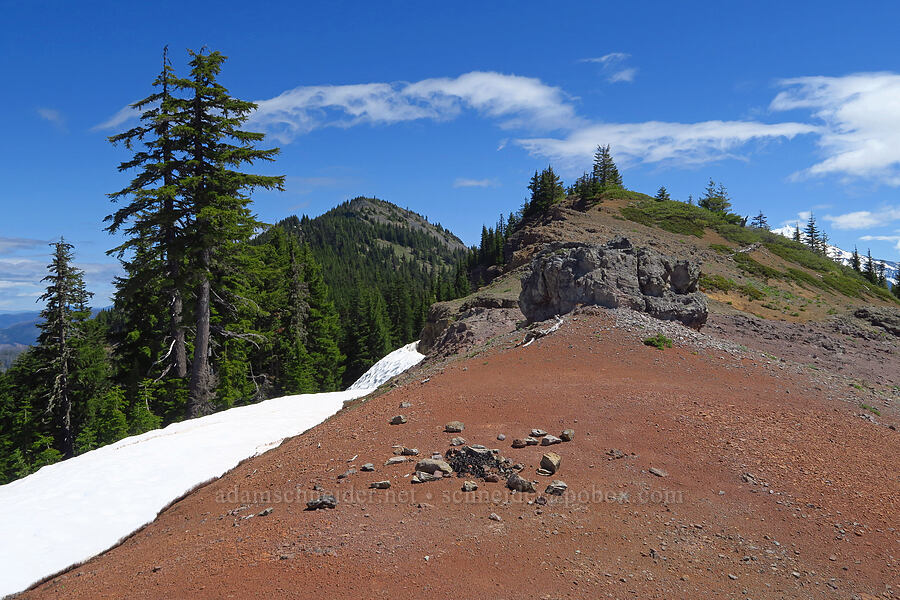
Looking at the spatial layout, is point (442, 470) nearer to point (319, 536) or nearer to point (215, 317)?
point (319, 536)

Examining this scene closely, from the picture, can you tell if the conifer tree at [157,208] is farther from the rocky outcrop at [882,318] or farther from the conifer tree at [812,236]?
the conifer tree at [812,236]

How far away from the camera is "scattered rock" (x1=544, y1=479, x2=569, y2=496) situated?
7.08 metres

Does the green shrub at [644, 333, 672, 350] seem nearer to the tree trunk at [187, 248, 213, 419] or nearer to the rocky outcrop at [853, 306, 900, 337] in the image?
the tree trunk at [187, 248, 213, 419]

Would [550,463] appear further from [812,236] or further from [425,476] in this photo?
[812,236]

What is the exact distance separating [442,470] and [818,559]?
5.07 metres

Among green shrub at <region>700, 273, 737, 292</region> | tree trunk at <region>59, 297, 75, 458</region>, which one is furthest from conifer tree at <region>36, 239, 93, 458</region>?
green shrub at <region>700, 273, 737, 292</region>

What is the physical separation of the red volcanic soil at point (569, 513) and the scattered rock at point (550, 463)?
0.14 m

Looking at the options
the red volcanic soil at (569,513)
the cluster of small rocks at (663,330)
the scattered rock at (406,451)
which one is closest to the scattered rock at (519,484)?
the red volcanic soil at (569,513)

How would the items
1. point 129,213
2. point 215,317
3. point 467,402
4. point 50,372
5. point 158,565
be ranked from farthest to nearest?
point 50,372 < point 215,317 < point 129,213 < point 467,402 < point 158,565

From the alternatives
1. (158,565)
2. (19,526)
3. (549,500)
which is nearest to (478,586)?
(549,500)

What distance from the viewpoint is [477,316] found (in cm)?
2575

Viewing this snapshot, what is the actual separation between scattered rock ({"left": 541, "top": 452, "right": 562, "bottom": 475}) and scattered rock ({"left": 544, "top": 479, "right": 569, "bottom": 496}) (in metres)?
0.47

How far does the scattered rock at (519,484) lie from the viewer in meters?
7.15

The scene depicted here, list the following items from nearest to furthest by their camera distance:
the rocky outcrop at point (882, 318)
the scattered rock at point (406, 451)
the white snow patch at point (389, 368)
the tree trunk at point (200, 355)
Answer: the scattered rock at point (406, 451) < the tree trunk at point (200, 355) < the white snow patch at point (389, 368) < the rocky outcrop at point (882, 318)
